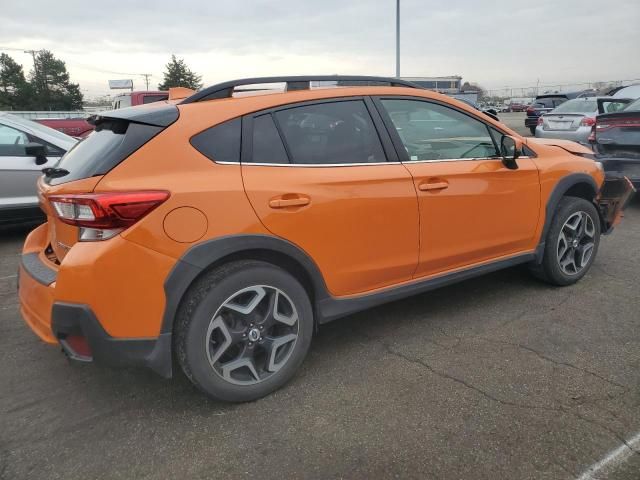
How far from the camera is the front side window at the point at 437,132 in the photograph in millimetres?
3244

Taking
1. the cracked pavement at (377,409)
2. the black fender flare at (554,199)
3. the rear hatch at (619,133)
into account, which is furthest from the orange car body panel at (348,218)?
the rear hatch at (619,133)

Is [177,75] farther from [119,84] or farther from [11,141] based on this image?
[11,141]

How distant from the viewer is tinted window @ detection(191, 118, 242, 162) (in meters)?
2.55

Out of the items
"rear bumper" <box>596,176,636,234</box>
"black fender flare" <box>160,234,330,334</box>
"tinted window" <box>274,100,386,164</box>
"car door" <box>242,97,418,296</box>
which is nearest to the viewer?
"black fender flare" <box>160,234,330,334</box>

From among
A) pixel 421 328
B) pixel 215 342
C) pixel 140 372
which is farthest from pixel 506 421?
pixel 140 372

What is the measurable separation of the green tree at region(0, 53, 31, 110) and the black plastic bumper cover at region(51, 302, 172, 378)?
226 feet

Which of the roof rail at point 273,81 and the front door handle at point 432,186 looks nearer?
the roof rail at point 273,81

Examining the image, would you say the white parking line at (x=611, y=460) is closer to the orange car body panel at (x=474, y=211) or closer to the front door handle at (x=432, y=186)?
the orange car body panel at (x=474, y=211)

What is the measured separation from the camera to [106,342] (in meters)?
2.32

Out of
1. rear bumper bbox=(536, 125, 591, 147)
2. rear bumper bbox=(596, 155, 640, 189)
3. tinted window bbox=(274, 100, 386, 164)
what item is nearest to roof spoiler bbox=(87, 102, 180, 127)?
tinted window bbox=(274, 100, 386, 164)

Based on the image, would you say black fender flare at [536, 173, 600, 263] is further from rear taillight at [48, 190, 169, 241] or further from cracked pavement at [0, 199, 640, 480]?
rear taillight at [48, 190, 169, 241]

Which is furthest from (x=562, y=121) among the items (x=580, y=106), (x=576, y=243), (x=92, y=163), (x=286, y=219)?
(x=92, y=163)

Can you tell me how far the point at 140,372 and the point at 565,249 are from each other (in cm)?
328

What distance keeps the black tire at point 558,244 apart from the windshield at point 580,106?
9.69 m
